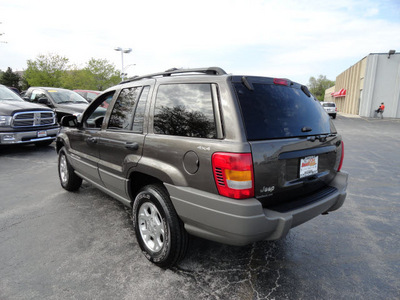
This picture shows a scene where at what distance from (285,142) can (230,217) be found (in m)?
0.82

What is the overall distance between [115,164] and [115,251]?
97cm

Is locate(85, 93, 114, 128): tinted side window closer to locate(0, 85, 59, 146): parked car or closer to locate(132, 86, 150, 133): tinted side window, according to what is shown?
locate(132, 86, 150, 133): tinted side window

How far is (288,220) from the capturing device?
218 centimetres

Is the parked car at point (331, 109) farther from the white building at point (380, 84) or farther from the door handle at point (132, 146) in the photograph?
the door handle at point (132, 146)

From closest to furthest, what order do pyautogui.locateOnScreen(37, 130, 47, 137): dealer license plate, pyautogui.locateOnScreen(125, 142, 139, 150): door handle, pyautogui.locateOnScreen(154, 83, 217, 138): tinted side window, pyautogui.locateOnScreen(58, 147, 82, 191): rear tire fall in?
pyautogui.locateOnScreen(154, 83, 217, 138): tinted side window
pyautogui.locateOnScreen(125, 142, 139, 150): door handle
pyautogui.locateOnScreen(58, 147, 82, 191): rear tire
pyautogui.locateOnScreen(37, 130, 47, 137): dealer license plate

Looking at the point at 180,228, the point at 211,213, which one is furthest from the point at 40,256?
the point at 211,213

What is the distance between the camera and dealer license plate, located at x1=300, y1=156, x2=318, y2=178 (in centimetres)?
252

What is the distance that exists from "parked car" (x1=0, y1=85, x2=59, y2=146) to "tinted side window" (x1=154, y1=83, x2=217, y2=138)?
6581mm

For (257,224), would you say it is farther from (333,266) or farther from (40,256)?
(40,256)

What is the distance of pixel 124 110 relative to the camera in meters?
3.27

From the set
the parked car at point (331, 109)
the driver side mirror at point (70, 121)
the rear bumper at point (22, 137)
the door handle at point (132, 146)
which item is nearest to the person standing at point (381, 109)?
the parked car at point (331, 109)

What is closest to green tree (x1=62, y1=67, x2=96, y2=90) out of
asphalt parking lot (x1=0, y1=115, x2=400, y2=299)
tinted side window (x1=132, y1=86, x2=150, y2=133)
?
asphalt parking lot (x1=0, y1=115, x2=400, y2=299)

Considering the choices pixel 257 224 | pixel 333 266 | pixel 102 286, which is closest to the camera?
pixel 257 224

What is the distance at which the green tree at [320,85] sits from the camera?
109m
